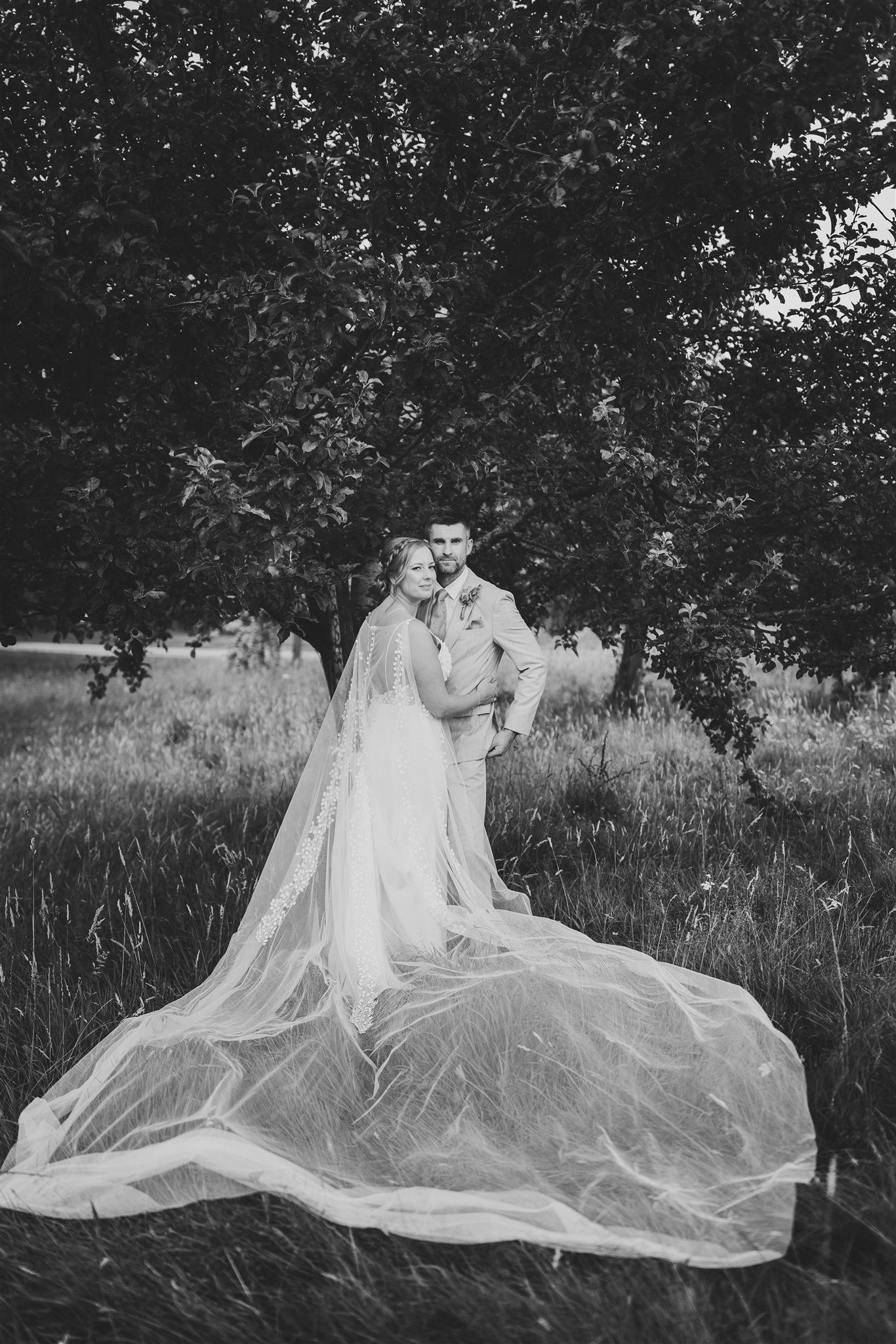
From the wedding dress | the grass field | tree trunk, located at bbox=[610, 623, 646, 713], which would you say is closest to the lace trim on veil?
the wedding dress

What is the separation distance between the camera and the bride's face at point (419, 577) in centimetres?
407

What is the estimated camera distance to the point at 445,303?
13.2 ft

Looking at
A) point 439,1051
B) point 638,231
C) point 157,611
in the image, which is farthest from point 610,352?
point 439,1051

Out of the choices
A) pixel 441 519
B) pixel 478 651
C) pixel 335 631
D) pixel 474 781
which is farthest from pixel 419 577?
pixel 335 631

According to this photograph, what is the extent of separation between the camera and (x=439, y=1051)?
10.9ft

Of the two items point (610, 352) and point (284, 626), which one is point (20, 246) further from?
point (610, 352)

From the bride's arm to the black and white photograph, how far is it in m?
0.02

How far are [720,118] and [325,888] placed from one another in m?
3.24

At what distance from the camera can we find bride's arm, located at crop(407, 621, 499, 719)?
411cm

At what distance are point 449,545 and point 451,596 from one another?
11.0 inches

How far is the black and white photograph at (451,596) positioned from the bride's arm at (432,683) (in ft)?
0.06

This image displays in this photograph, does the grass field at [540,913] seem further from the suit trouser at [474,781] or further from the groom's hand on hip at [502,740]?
the groom's hand on hip at [502,740]

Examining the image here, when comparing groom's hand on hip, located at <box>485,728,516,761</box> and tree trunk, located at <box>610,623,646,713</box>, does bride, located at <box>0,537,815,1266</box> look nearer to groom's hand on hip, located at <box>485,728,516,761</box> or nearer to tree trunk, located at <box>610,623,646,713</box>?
groom's hand on hip, located at <box>485,728,516,761</box>

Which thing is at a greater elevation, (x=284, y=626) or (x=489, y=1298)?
(x=284, y=626)
